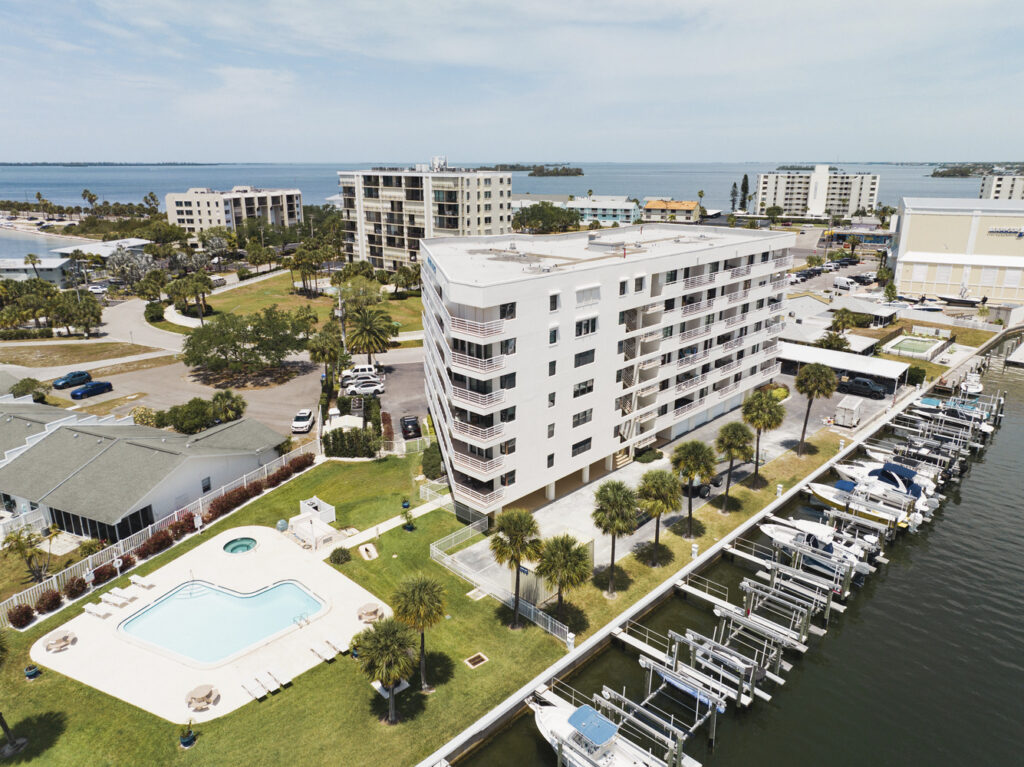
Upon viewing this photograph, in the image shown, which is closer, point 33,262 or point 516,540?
point 516,540

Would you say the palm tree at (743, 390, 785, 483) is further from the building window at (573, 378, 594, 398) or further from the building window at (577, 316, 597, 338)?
the building window at (577, 316, 597, 338)

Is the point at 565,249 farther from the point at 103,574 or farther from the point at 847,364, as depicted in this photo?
the point at 103,574

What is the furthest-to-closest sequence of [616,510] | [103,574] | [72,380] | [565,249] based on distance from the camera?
1. [72,380]
2. [565,249]
3. [103,574]
4. [616,510]

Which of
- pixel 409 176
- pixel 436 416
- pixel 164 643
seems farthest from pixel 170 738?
pixel 409 176

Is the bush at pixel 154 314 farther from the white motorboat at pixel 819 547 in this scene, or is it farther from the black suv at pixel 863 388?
the black suv at pixel 863 388

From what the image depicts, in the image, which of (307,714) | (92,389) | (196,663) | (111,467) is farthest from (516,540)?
(92,389)

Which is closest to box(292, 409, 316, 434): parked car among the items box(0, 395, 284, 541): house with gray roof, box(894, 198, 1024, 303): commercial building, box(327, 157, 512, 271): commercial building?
box(0, 395, 284, 541): house with gray roof

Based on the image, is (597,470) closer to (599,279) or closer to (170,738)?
(599,279)

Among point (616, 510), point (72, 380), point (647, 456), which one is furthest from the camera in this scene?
point (72, 380)
